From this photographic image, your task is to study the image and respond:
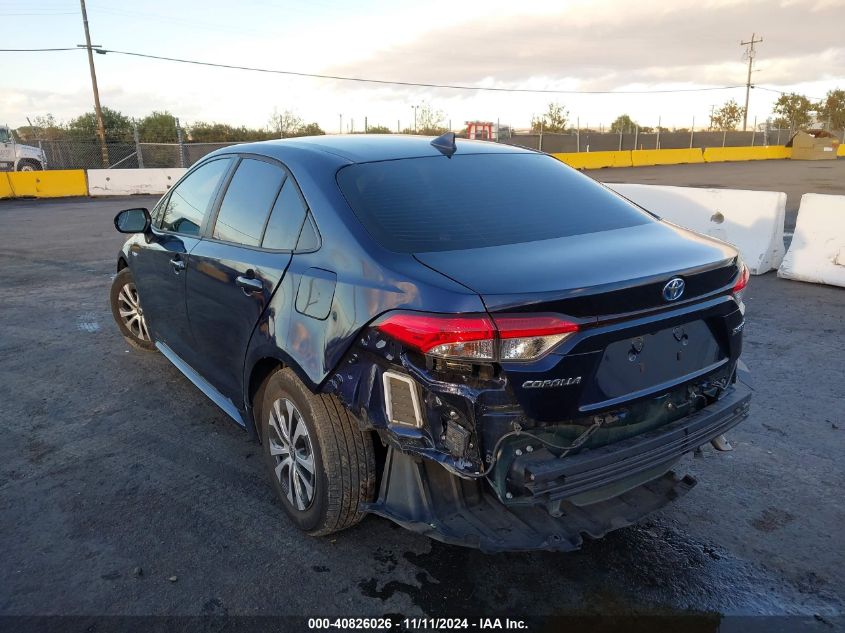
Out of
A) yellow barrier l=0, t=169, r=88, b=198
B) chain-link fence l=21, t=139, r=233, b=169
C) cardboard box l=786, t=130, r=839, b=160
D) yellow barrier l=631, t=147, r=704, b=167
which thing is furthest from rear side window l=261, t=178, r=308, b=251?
cardboard box l=786, t=130, r=839, b=160

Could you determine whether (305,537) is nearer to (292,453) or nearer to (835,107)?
(292,453)

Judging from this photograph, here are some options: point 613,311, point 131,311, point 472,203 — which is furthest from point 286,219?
point 131,311

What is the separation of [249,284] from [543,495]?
1620 millimetres

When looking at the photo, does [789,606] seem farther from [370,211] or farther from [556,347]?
[370,211]

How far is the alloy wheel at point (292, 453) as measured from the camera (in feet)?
9.00

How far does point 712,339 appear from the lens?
258cm

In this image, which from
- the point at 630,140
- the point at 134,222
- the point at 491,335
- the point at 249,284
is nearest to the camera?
the point at 491,335

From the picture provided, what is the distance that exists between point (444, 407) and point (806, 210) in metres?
6.85

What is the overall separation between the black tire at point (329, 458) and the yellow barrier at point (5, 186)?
67.4 ft

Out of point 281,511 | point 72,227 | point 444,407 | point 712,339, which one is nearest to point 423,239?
point 444,407

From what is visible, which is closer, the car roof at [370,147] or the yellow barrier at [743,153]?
the car roof at [370,147]

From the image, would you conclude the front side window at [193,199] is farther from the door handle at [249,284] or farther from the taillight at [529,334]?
the taillight at [529,334]

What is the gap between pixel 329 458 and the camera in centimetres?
255

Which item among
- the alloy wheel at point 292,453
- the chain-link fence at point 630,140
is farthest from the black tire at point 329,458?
the chain-link fence at point 630,140
